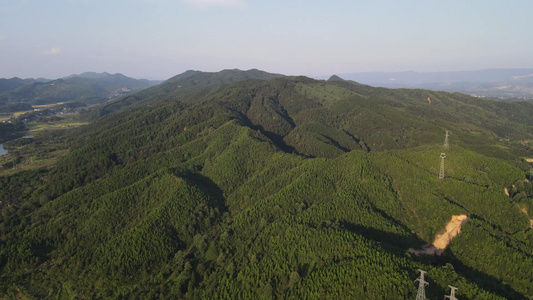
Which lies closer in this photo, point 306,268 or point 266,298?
point 266,298

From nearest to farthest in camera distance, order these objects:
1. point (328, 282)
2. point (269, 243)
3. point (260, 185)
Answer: point (328, 282) → point (269, 243) → point (260, 185)

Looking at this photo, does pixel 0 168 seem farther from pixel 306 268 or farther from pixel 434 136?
pixel 434 136

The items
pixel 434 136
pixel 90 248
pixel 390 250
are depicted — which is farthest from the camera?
pixel 434 136

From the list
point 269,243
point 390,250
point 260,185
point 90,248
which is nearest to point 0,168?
point 90,248

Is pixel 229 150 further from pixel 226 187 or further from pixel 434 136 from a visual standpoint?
pixel 434 136

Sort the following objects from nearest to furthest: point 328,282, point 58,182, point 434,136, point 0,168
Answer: point 328,282, point 58,182, point 0,168, point 434,136

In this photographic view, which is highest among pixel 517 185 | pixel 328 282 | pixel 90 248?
pixel 517 185

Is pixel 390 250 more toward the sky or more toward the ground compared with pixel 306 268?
more toward the sky

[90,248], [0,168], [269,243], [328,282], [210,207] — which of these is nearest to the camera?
[328,282]

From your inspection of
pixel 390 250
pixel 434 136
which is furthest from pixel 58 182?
pixel 434 136
